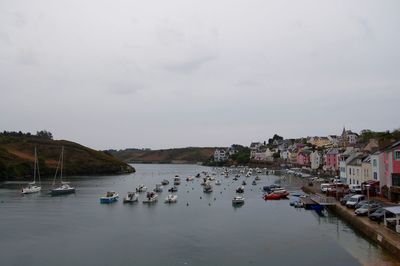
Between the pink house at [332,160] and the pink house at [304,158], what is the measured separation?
3547 centimetres

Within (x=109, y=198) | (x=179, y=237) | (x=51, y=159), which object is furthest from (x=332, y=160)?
(x=51, y=159)

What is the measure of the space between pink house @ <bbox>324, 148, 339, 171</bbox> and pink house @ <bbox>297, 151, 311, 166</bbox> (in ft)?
116

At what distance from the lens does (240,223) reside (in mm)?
46750

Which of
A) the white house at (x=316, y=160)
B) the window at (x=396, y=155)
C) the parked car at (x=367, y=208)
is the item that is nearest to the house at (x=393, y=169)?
the window at (x=396, y=155)

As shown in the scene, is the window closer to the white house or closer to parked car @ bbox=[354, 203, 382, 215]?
parked car @ bbox=[354, 203, 382, 215]

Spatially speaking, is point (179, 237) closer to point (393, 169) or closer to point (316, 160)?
point (393, 169)

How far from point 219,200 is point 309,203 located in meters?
18.1

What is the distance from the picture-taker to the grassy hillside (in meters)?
140

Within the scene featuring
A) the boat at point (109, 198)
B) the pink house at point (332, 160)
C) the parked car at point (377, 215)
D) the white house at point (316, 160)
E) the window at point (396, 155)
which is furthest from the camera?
the white house at point (316, 160)

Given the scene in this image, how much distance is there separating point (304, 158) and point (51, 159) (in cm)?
9349

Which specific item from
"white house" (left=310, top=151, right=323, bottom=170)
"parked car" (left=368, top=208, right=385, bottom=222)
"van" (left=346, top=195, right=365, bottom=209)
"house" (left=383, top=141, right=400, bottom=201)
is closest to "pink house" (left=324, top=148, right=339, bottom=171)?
"white house" (left=310, top=151, right=323, bottom=170)

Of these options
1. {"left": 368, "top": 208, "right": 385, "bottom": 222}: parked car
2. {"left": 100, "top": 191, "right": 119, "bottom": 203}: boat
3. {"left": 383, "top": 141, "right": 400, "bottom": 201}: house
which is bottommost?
{"left": 100, "top": 191, "right": 119, "bottom": 203}: boat

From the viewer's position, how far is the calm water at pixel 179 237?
103 feet

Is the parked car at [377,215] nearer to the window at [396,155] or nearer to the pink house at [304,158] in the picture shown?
the window at [396,155]
